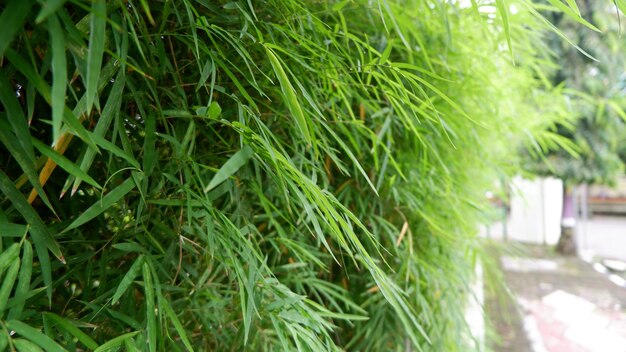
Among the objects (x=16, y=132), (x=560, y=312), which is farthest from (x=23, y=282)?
(x=560, y=312)

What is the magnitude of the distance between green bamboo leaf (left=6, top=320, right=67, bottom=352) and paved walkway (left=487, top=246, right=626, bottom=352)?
1.90 metres

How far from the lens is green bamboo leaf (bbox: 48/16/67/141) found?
0.28 meters

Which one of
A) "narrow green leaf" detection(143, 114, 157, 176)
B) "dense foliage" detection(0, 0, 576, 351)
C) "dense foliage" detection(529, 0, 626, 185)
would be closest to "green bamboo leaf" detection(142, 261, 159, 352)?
"dense foliage" detection(0, 0, 576, 351)

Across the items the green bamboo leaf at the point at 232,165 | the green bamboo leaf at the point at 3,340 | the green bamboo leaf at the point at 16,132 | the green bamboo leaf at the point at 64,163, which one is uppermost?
the green bamboo leaf at the point at 16,132

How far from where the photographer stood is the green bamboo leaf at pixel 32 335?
0.37 m

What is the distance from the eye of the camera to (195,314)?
0.60 metres

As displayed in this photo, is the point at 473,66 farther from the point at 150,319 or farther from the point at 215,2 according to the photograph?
the point at 150,319

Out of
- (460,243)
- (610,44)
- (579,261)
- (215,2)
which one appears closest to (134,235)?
(215,2)

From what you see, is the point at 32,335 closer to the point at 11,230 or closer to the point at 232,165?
the point at 11,230

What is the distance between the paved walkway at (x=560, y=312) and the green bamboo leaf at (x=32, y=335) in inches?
75.0

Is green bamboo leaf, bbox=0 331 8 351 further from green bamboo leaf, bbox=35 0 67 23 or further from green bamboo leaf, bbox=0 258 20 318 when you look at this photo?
green bamboo leaf, bbox=35 0 67 23

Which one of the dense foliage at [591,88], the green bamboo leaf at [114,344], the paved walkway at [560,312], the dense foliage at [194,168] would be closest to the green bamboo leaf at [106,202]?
the dense foliage at [194,168]

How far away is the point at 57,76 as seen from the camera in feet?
0.92

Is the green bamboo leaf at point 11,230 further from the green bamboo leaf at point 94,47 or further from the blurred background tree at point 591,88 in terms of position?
the blurred background tree at point 591,88
